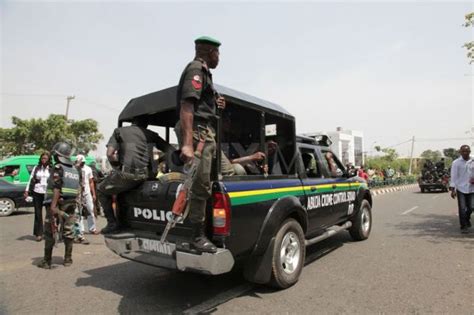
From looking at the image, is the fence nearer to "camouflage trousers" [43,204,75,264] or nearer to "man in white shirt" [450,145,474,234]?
"man in white shirt" [450,145,474,234]

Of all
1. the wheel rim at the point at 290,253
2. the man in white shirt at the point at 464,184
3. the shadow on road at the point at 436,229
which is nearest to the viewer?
the wheel rim at the point at 290,253

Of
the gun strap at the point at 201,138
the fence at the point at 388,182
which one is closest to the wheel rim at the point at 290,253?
the gun strap at the point at 201,138

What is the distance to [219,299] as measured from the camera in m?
3.87

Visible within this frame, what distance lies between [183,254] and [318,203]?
8.62 ft

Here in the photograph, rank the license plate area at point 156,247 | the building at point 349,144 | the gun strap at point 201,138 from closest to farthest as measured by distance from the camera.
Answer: the gun strap at point 201,138 < the license plate area at point 156,247 < the building at point 349,144

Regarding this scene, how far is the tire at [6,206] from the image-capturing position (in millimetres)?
12289

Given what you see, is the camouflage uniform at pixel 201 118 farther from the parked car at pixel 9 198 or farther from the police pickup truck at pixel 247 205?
the parked car at pixel 9 198

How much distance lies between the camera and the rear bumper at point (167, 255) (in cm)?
310

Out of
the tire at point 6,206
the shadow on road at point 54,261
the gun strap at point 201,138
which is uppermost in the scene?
the gun strap at point 201,138

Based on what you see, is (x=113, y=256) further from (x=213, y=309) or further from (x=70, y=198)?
(x=213, y=309)

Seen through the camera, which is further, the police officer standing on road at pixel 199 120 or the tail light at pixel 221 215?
the tail light at pixel 221 215

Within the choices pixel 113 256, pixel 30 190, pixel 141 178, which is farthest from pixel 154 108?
pixel 30 190

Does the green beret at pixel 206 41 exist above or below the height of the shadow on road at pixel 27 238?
above

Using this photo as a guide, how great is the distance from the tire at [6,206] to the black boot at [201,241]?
11.9 metres
